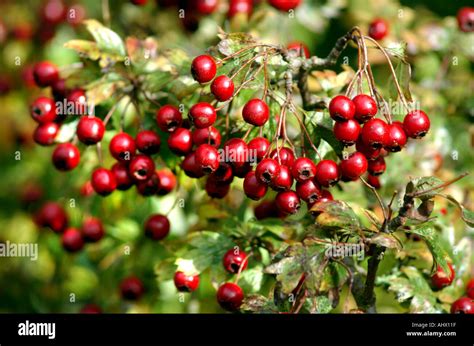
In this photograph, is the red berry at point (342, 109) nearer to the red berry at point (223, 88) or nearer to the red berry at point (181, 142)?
the red berry at point (223, 88)

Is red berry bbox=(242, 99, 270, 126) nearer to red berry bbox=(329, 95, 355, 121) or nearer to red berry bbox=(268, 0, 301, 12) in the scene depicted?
red berry bbox=(329, 95, 355, 121)

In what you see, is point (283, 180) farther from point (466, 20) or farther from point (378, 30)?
point (466, 20)

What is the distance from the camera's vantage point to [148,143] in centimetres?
263

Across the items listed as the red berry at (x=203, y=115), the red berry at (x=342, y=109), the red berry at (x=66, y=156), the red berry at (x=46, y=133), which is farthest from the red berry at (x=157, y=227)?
the red berry at (x=342, y=109)

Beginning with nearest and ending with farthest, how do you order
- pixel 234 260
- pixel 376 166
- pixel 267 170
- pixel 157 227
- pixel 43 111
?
pixel 267 170 → pixel 376 166 → pixel 234 260 → pixel 43 111 → pixel 157 227

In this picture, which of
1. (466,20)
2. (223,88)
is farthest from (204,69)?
(466,20)

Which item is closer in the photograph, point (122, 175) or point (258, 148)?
point (258, 148)

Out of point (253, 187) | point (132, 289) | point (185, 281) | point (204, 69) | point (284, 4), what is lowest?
point (132, 289)

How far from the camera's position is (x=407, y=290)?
2.58 meters

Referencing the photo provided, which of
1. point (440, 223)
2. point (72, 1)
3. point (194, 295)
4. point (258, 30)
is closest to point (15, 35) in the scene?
point (72, 1)

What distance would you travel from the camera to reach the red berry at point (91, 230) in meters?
3.39

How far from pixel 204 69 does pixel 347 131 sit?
464 millimetres
